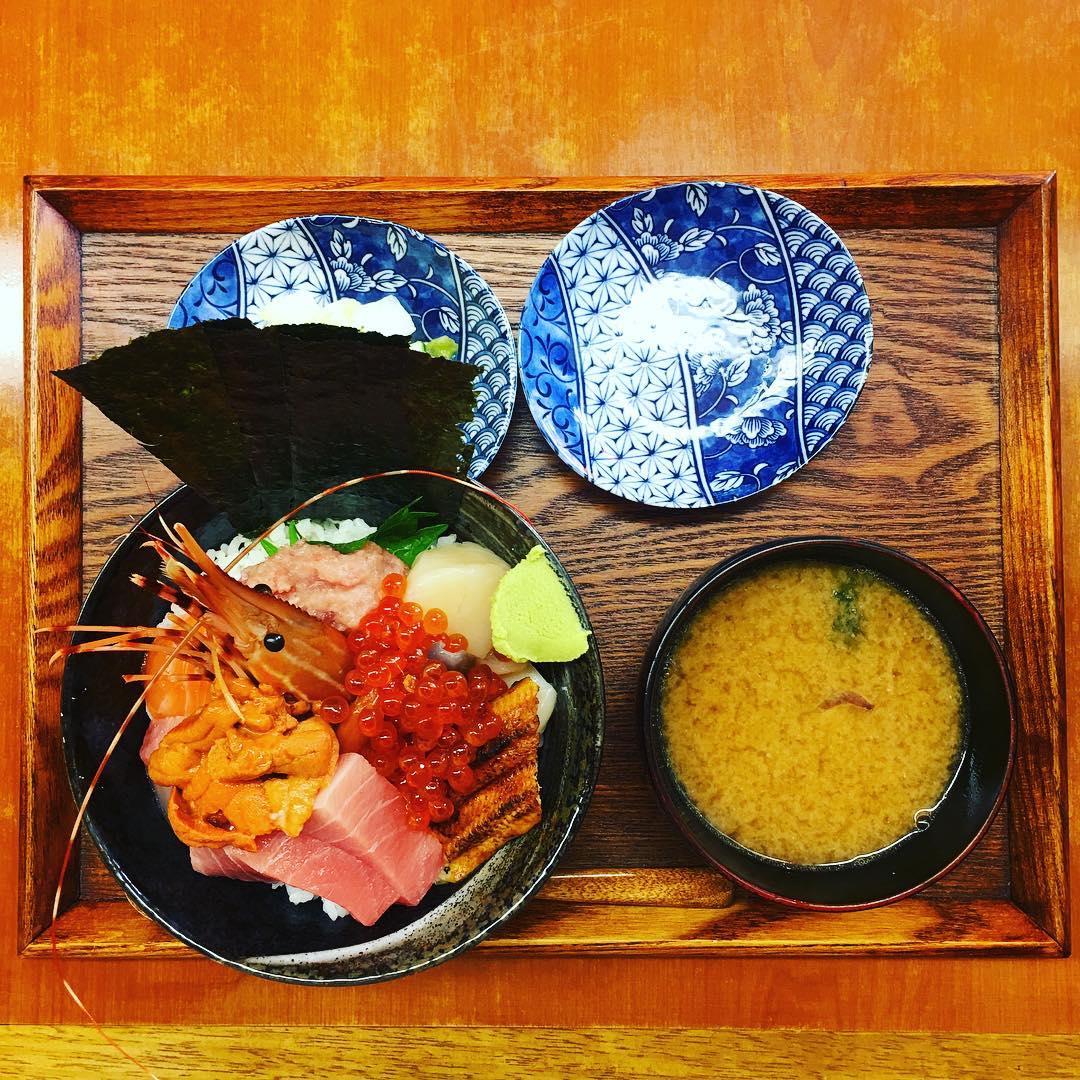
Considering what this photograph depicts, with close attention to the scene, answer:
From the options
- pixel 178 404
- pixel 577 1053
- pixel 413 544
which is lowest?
pixel 577 1053

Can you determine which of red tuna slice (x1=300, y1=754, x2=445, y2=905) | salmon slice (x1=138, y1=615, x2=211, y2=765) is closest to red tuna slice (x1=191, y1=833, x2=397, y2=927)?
red tuna slice (x1=300, y1=754, x2=445, y2=905)

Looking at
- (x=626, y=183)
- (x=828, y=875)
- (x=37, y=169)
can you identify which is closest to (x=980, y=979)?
(x=828, y=875)

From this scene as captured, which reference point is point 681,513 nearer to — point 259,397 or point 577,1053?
point 259,397

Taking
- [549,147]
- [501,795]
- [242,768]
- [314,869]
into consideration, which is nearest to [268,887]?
[314,869]

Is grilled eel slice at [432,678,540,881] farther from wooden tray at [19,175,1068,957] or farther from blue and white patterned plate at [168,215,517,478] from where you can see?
blue and white patterned plate at [168,215,517,478]

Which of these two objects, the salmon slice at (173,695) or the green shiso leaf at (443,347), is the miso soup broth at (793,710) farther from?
the salmon slice at (173,695)

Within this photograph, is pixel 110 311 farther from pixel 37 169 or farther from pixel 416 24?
pixel 416 24

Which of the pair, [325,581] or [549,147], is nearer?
[325,581]
